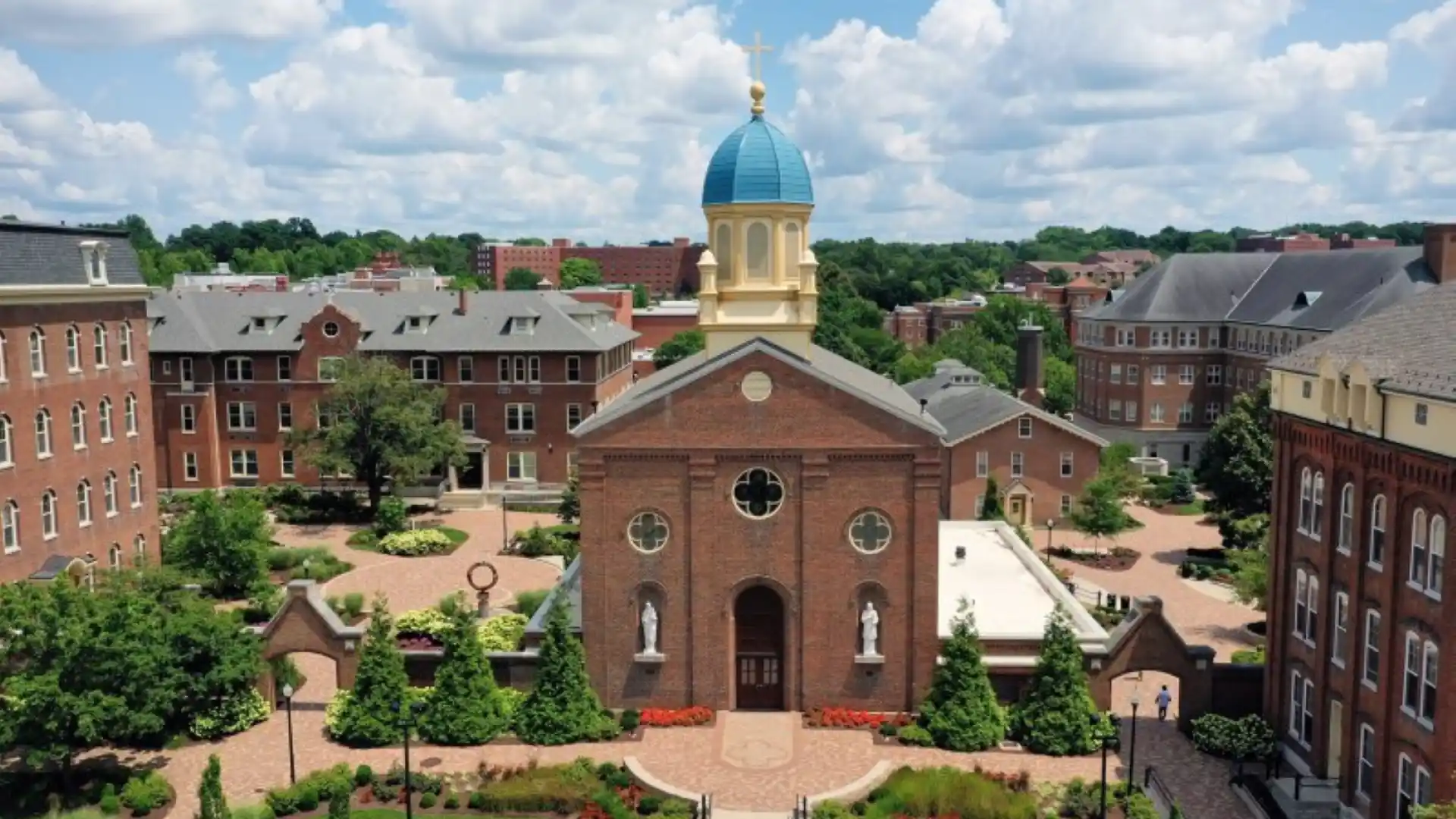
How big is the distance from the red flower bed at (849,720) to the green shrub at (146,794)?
52.7 ft

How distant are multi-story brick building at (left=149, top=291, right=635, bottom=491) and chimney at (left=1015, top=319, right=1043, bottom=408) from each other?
36.8m

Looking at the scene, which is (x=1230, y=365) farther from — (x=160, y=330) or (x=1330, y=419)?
(x=160, y=330)

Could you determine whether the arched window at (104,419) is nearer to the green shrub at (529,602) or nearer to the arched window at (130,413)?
the arched window at (130,413)

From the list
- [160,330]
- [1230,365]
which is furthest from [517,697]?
[1230,365]

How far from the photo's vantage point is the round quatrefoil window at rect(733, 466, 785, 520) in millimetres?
31484

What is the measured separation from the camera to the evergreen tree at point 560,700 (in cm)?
3081

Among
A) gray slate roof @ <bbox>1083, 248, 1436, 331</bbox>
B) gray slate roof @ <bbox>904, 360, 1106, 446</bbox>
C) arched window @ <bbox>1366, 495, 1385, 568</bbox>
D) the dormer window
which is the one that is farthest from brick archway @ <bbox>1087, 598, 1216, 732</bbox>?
gray slate roof @ <bbox>1083, 248, 1436, 331</bbox>

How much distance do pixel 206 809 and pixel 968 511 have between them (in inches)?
1620

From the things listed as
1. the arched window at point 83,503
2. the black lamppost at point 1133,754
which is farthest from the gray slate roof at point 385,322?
the black lamppost at point 1133,754

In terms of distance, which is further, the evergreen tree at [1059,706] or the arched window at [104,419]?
the arched window at [104,419]

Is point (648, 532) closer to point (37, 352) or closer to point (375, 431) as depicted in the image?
point (37, 352)

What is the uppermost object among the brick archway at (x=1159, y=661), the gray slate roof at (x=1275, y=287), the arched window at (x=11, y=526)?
the gray slate roof at (x=1275, y=287)

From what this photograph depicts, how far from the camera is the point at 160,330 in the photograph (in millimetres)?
64375

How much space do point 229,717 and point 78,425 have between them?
14.8 meters
